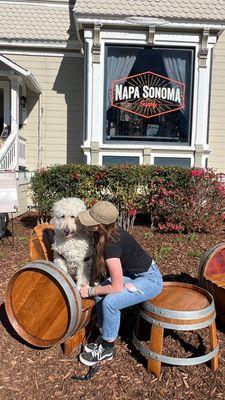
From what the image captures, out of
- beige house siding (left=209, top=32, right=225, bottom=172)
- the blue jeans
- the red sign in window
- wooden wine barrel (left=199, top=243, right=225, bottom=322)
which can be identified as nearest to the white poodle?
the blue jeans

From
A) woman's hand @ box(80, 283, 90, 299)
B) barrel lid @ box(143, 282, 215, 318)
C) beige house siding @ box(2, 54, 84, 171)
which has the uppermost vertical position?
beige house siding @ box(2, 54, 84, 171)

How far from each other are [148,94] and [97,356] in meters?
7.33

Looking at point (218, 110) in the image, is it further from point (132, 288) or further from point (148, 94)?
point (132, 288)

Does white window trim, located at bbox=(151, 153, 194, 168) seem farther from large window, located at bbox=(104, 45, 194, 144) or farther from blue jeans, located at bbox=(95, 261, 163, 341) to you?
blue jeans, located at bbox=(95, 261, 163, 341)

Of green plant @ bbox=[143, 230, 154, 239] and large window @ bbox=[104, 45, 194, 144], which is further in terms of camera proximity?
large window @ bbox=[104, 45, 194, 144]

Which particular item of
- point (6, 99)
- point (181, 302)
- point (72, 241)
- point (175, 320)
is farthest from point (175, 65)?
point (175, 320)

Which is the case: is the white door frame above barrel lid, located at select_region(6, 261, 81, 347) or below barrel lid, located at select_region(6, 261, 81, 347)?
above

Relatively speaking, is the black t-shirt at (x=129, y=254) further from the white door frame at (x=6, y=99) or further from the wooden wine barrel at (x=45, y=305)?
the white door frame at (x=6, y=99)

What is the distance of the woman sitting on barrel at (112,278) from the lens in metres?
3.30

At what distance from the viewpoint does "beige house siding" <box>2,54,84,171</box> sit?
35.3 ft

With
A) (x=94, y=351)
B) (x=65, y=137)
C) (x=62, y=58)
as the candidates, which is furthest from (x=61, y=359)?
(x=62, y=58)

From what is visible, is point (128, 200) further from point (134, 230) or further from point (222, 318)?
point (222, 318)

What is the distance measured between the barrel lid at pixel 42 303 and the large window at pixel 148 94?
6.47 meters

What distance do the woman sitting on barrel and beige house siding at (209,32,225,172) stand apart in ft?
26.5
